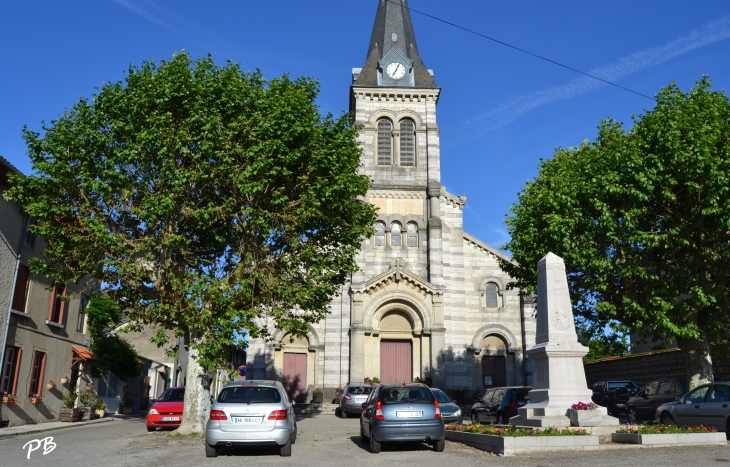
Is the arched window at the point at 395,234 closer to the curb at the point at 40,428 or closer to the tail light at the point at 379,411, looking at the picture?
the curb at the point at 40,428

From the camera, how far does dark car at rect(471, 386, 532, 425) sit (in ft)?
62.5

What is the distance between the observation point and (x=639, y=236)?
1859cm

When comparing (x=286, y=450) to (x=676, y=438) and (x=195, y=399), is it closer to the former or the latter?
(x=195, y=399)

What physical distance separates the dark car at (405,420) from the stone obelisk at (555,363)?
2.57 meters

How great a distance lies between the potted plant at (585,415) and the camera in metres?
13.9

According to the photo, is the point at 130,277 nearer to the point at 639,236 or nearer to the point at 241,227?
the point at 241,227

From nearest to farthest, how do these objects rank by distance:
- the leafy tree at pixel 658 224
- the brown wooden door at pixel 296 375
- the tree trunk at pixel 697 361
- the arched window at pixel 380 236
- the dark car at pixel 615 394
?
the leafy tree at pixel 658 224, the tree trunk at pixel 697 361, the dark car at pixel 615 394, the brown wooden door at pixel 296 375, the arched window at pixel 380 236

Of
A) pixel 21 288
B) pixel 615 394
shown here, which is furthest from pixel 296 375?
pixel 615 394

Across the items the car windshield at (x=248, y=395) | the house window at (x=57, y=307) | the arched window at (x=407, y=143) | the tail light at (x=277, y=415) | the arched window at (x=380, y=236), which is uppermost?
the arched window at (x=407, y=143)

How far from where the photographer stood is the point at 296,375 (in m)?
34.9

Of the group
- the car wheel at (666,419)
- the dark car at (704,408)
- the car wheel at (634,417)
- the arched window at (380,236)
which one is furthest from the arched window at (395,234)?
the dark car at (704,408)

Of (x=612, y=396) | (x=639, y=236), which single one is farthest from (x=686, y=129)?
(x=612, y=396)

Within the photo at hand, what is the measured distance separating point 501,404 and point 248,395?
31.0 ft

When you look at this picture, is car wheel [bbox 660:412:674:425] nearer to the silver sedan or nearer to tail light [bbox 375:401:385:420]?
tail light [bbox 375:401:385:420]
